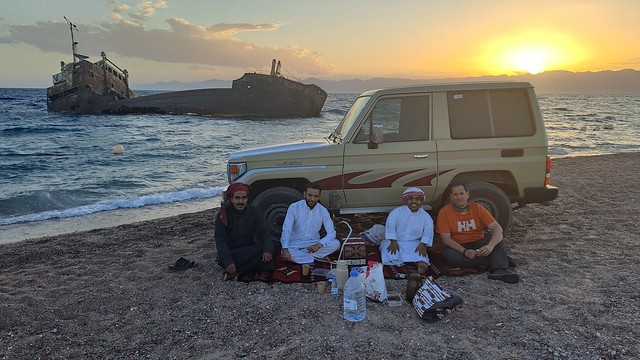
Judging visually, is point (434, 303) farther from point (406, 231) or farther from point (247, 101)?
point (247, 101)

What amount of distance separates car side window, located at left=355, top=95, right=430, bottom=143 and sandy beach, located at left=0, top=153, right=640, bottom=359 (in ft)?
6.90

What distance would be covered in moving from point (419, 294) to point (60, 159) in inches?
753

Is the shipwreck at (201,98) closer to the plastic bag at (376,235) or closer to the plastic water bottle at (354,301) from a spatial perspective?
the plastic bag at (376,235)

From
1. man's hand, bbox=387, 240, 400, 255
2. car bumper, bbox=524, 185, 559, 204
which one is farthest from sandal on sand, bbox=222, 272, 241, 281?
car bumper, bbox=524, 185, 559, 204

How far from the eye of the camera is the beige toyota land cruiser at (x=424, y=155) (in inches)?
231

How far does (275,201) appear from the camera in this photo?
5977 mm

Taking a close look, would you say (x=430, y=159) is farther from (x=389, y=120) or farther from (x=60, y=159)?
(x=60, y=159)

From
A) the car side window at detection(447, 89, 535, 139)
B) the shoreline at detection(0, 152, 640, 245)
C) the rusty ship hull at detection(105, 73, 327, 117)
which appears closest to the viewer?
the car side window at detection(447, 89, 535, 139)

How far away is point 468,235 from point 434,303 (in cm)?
169

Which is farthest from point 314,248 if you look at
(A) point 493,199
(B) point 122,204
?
(B) point 122,204

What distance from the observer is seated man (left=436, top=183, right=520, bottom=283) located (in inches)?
205

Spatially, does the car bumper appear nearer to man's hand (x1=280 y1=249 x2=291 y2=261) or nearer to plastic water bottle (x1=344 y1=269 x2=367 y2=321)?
plastic water bottle (x1=344 y1=269 x2=367 y2=321)

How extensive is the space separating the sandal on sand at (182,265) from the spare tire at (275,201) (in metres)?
1.22

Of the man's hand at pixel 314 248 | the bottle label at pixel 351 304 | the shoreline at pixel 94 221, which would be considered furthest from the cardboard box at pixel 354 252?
the shoreline at pixel 94 221
